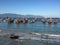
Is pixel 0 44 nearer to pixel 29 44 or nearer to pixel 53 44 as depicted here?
pixel 29 44

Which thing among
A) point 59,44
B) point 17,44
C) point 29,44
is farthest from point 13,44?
point 59,44

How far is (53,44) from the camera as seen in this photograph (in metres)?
24.3

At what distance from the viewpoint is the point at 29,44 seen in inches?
947

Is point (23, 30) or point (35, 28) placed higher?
point (23, 30)

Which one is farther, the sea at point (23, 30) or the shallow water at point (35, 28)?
the shallow water at point (35, 28)

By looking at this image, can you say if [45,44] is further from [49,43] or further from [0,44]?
[0,44]

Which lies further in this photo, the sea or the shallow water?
the shallow water

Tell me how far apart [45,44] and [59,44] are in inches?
74.6

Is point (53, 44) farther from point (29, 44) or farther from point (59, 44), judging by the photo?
point (29, 44)

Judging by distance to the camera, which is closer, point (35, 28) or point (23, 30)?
point (23, 30)

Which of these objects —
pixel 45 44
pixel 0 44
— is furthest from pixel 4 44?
pixel 45 44

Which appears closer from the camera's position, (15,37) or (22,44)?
(22,44)

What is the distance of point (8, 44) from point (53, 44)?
6075mm

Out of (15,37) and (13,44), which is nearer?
(13,44)
